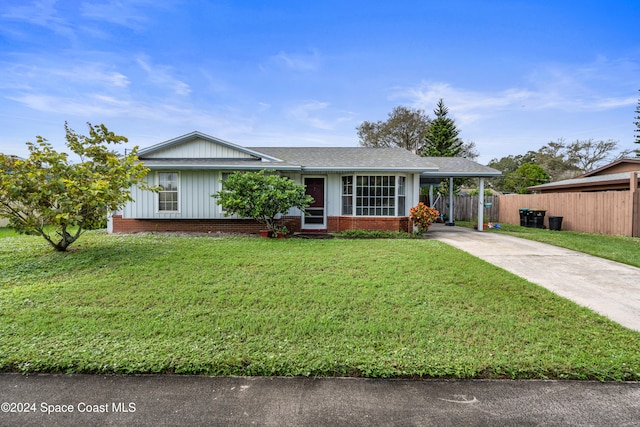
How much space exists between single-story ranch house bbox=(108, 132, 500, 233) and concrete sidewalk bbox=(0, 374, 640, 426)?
28.7ft

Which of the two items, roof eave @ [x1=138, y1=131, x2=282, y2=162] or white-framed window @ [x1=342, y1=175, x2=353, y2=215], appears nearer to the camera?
roof eave @ [x1=138, y1=131, x2=282, y2=162]

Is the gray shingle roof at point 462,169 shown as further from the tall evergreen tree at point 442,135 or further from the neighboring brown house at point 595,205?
the tall evergreen tree at point 442,135

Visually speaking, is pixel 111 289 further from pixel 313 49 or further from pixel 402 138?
pixel 402 138

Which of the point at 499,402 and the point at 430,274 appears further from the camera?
the point at 430,274

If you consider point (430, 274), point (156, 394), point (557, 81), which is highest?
point (557, 81)

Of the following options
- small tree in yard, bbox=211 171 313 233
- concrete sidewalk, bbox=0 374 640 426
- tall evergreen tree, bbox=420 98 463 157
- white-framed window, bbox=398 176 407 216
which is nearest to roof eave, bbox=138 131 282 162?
small tree in yard, bbox=211 171 313 233

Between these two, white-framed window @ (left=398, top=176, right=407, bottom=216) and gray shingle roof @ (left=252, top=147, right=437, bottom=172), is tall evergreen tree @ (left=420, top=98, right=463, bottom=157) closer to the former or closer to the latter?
gray shingle roof @ (left=252, top=147, right=437, bottom=172)

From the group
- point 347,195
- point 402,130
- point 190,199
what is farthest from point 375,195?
point 402,130

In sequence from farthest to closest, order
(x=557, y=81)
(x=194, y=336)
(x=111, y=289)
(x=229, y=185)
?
(x=557, y=81) < (x=229, y=185) < (x=111, y=289) < (x=194, y=336)

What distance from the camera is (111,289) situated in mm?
5027

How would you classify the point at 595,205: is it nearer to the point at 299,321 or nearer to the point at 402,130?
the point at 299,321

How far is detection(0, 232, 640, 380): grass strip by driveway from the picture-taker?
2.98 meters

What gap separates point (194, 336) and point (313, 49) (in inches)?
540

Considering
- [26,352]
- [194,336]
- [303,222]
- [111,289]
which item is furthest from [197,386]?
[303,222]
